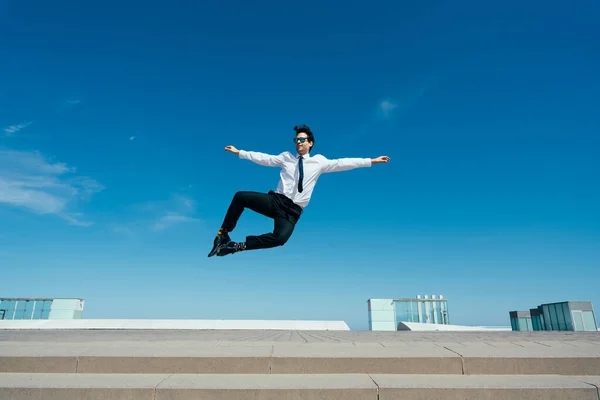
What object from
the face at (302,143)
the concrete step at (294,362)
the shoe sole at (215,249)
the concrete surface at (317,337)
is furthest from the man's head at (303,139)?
the concrete step at (294,362)

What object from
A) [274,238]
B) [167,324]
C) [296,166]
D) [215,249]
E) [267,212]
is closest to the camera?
[215,249]

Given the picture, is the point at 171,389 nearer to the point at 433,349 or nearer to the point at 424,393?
the point at 424,393

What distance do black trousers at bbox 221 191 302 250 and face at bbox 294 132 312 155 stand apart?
892 millimetres

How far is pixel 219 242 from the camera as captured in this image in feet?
16.8

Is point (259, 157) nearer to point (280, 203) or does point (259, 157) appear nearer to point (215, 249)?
point (280, 203)

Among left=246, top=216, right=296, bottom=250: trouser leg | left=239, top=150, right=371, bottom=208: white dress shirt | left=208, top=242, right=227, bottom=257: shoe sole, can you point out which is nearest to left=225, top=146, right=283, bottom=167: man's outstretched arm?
left=239, top=150, right=371, bottom=208: white dress shirt

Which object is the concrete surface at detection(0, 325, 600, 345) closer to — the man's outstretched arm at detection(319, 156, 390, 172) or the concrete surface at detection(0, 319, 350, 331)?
the man's outstretched arm at detection(319, 156, 390, 172)

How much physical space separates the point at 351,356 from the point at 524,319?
14.9 m

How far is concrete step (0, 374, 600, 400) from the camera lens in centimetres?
311

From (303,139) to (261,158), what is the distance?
0.74m

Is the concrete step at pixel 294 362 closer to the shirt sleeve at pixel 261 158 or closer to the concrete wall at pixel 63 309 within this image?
the shirt sleeve at pixel 261 158

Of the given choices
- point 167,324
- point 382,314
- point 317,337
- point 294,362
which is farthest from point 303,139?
point 167,324

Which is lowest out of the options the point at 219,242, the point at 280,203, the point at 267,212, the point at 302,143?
the point at 219,242

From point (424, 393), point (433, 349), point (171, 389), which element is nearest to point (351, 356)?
point (424, 393)
